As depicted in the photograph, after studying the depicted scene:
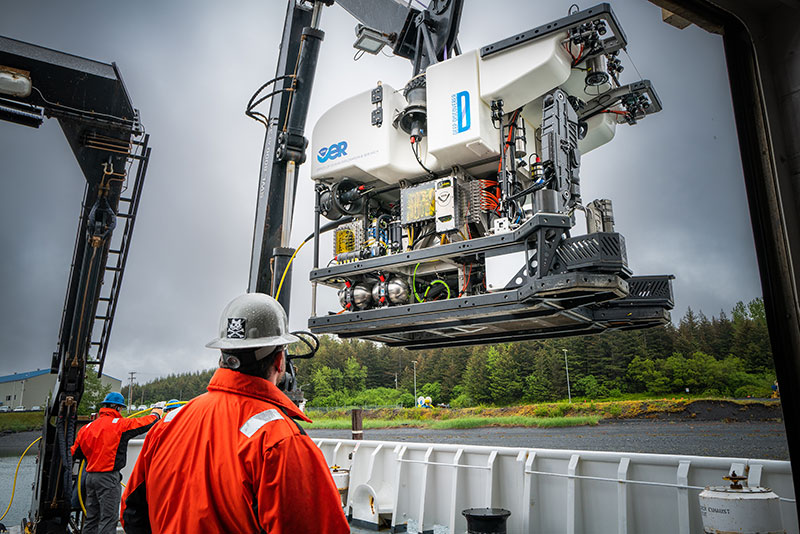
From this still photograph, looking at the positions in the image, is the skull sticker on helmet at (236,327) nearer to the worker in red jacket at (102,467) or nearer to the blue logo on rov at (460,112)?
the blue logo on rov at (460,112)

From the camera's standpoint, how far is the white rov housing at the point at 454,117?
15.2 feet

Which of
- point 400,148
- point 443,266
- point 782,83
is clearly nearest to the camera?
point 782,83

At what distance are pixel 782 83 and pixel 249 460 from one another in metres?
2.22

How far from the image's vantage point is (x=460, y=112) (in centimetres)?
488

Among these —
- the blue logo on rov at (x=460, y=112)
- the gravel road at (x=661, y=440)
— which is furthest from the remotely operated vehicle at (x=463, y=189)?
the gravel road at (x=661, y=440)

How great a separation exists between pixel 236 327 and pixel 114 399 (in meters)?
5.41

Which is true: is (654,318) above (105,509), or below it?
above

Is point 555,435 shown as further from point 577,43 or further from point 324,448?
point 577,43

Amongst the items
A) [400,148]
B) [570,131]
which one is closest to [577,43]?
[570,131]

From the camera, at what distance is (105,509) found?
614 cm

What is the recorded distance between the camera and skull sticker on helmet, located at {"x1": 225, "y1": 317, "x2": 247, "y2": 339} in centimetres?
206

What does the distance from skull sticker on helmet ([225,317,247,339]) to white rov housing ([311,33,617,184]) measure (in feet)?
10.6

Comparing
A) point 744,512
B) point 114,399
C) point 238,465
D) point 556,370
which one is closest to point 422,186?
point 744,512

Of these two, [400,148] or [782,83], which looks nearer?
[782,83]
